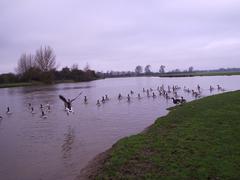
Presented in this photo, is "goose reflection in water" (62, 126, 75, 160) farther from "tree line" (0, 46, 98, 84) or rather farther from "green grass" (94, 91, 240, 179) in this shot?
"tree line" (0, 46, 98, 84)

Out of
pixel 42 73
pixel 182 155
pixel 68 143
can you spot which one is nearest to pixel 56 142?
pixel 68 143

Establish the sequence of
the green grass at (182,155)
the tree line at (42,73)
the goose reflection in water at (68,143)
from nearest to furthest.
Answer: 1. the green grass at (182,155)
2. the goose reflection in water at (68,143)
3. the tree line at (42,73)

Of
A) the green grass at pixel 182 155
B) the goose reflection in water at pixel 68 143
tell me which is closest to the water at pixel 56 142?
the goose reflection in water at pixel 68 143

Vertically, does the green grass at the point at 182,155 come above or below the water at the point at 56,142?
above

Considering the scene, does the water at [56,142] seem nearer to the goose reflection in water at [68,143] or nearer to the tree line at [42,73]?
the goose reflection in water at [68,143]

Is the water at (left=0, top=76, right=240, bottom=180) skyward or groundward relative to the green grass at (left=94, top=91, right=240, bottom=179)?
groundward

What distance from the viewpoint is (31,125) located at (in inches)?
881

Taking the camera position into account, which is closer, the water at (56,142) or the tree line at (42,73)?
the water at (56,142)

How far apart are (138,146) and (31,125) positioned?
13.2 m

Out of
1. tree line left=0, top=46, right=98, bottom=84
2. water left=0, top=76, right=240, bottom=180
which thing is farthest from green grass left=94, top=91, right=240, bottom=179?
tree line left=0, top=46, right=98, bottom=84

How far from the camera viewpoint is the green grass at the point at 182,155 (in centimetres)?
791

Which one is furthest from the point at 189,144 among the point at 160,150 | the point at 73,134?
the point at 73,134

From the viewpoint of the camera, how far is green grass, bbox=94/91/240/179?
7910 mm

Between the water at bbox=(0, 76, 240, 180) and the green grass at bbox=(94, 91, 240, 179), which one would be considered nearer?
the green grass at bbox=(94, 91, 240, 179)
